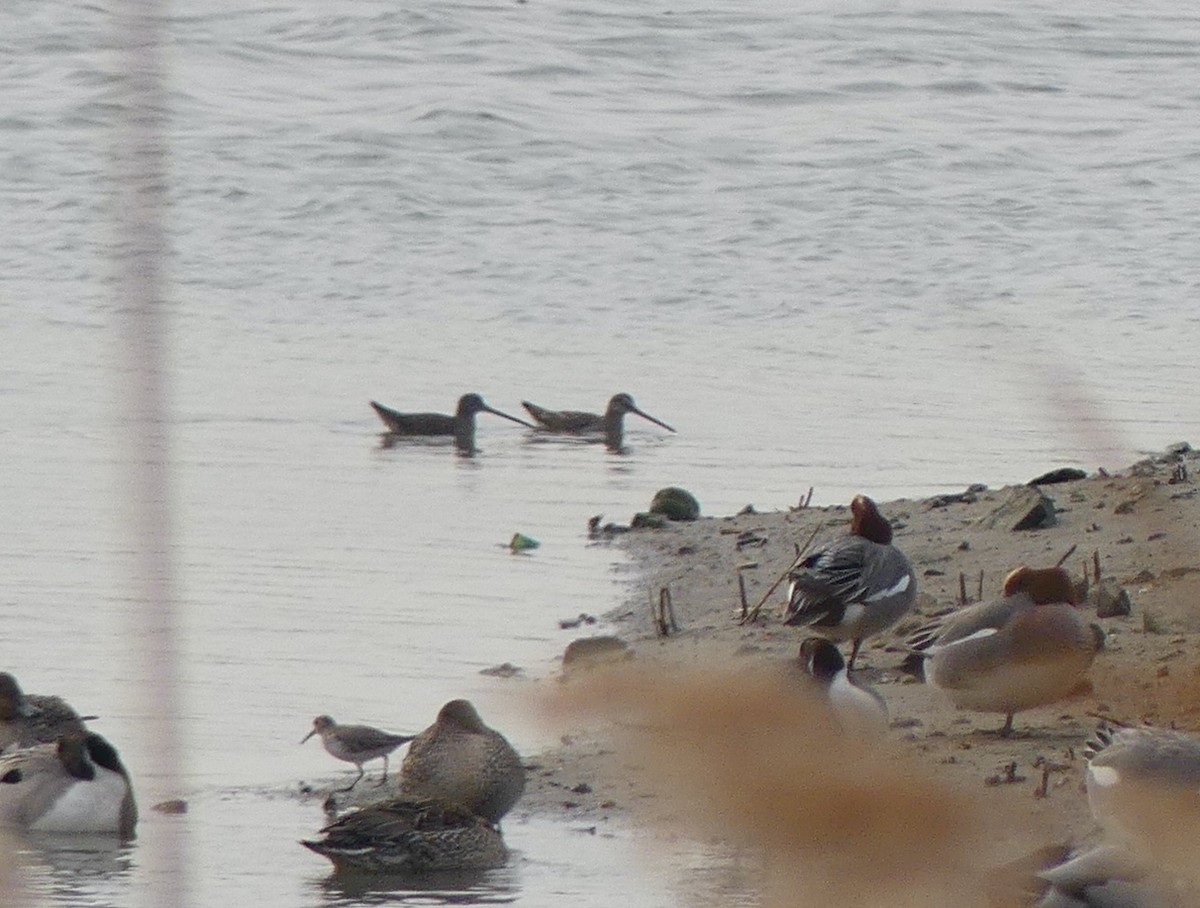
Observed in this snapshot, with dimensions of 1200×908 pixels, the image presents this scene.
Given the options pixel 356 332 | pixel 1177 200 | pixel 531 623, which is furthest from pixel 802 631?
pixel 1177 200

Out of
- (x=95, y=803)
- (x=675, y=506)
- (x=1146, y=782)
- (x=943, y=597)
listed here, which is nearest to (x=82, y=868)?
(x=95, y=803)

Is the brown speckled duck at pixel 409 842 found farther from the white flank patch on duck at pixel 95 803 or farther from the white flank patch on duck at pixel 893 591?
the white flank patch on duck at pixel 893 591

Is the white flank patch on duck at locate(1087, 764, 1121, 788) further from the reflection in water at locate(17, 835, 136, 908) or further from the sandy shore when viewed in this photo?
the reflection in water at locate(17, 835, 136, 908)

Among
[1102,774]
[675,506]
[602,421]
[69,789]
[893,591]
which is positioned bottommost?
[69,789]

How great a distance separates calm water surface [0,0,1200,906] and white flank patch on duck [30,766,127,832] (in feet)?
0.33

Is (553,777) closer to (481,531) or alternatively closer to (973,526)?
(973,526)

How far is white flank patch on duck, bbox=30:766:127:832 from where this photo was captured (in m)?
6.40

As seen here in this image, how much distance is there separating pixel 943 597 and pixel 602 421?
549 cm

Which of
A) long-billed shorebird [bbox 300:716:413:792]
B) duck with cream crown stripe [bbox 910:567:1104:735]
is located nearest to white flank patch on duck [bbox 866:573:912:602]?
duck with cream crown stripe [bbox 910:567:1104:735]

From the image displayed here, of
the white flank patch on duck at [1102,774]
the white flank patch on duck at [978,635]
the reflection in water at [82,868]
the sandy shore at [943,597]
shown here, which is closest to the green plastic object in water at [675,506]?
the sandy shore at [943,597]

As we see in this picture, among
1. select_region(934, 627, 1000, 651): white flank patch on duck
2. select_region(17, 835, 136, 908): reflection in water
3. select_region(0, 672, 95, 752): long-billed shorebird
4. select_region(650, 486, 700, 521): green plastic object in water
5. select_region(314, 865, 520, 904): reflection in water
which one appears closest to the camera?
select_region(17, 835, 136, 908): reflection in water

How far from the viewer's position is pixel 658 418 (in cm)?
1498

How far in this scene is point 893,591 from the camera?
7.93 metres

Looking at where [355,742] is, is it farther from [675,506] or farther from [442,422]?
[442,422]
